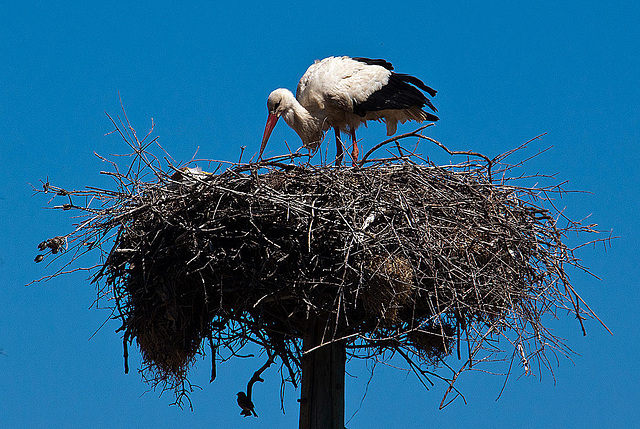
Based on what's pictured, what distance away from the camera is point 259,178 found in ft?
19.6

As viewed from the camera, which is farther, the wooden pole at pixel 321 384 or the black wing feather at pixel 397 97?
the black wing feather at pixel 397 97

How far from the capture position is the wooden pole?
634 centimetres

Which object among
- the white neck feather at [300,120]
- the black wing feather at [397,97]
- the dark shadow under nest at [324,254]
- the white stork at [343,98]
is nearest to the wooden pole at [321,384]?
the dark shadow under nest at [324,254]

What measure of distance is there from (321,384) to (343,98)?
344 centimetres

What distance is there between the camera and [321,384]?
252 inches

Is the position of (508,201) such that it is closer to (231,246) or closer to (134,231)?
(231,246)

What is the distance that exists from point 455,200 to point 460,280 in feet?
1.88

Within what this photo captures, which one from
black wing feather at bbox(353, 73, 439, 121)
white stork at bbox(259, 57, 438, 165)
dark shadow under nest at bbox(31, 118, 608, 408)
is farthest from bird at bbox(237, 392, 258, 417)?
black wing feather at bbox(353, 73, 439, 121)

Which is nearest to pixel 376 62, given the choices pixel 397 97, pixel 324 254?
pixel 397 97

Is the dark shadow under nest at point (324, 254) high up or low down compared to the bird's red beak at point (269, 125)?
down

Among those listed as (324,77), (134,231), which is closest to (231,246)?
(134,231)

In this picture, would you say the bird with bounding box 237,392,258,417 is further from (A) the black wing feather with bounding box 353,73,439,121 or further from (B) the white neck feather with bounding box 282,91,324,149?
(A) the black wing feather with bounding box 353,73,439,121

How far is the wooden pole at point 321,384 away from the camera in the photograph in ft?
20.8

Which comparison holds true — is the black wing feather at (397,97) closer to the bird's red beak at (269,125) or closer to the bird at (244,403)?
the bird's red beak at (269,125)
